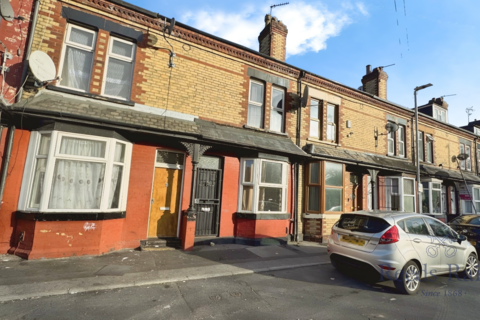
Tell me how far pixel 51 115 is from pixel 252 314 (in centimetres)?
574

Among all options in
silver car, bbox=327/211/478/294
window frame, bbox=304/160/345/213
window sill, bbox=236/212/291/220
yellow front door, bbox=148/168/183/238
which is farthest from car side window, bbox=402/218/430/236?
yellow front door, bbox=148/168/183/238

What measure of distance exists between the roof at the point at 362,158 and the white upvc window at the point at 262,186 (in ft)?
5.69

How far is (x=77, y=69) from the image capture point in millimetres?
6477

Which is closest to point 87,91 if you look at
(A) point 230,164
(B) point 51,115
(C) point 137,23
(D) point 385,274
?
(B) point 51,115

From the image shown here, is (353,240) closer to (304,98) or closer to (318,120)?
(304,98)

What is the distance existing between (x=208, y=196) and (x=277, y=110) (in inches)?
169

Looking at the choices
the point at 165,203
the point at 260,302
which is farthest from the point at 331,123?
the point at 260,302

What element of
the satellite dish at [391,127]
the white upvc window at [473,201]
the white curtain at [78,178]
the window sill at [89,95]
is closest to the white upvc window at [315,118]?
the satellite dish at [391,127]

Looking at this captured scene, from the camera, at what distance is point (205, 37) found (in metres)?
7.98

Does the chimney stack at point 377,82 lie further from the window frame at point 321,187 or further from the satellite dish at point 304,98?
the window frame at point 321,187

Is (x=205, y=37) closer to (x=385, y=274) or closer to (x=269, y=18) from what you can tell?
(x=269, y=18)

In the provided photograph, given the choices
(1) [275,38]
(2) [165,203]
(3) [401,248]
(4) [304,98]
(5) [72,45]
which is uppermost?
(1) [275,38]

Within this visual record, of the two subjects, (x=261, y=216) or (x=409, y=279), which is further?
(x=261, y=216)

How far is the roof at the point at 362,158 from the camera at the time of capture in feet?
30.5
